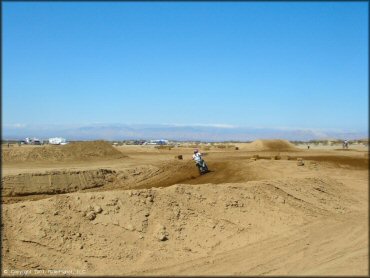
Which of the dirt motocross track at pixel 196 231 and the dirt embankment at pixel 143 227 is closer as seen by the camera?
the dirt motocross track at pixel 196 231

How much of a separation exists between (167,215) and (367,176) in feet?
20.6

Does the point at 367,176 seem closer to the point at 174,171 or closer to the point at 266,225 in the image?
the point at 266,225

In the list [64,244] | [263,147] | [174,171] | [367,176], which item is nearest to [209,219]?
[64,244]

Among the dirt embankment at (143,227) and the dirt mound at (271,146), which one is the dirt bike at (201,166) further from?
the dirt mound at (271,146)

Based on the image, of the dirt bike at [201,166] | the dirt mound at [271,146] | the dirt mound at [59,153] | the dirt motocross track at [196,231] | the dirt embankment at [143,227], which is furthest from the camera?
the dirt mound at [271,146]

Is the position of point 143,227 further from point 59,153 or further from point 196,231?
point 59,153

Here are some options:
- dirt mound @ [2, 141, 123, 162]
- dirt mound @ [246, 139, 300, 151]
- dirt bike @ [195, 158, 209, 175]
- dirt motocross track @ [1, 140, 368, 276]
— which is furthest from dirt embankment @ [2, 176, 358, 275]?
dirt mound @ [246, 139, 300, 151]

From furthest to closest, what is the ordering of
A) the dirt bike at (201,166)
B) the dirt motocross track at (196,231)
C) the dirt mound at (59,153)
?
the dirt mound at (59,153)
the dirt bike at (201,166)
the dirt motocross track at (196,231)

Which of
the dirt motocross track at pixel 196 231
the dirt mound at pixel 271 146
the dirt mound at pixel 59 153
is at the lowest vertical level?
the dirt motocross track at pixel 196 231

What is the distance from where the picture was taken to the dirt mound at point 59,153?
116ft

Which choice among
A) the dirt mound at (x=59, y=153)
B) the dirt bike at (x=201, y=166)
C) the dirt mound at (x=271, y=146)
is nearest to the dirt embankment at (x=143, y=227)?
the dirt bike at (x=201, y=166)

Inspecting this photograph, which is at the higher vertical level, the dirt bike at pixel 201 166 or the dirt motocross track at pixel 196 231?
the dirt bike at pixel 201 166

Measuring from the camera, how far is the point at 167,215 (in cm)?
1459

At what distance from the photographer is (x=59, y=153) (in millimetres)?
36281
